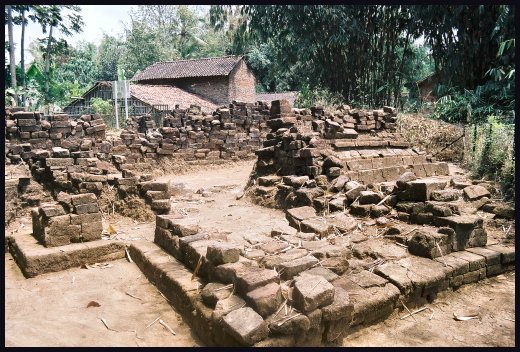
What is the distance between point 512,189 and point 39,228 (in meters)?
6.20

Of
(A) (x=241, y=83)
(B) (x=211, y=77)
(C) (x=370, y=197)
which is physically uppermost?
(B) (x=211, y=77)

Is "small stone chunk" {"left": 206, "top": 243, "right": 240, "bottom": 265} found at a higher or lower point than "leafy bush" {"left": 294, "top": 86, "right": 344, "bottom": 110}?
lower

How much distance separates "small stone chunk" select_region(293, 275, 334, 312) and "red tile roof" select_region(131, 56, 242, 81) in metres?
25.2

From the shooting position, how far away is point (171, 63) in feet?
96.4

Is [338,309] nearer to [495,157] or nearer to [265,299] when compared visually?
[265,299]

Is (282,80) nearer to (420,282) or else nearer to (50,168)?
(50,168)

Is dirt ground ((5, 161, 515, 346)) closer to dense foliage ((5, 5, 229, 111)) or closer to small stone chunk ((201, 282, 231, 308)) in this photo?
small stone chunk ((201, 282, 231, 308))

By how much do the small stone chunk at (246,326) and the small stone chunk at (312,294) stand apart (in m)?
0.28

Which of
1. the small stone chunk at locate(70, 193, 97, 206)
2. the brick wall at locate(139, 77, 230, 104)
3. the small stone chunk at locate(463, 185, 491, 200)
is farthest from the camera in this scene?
the brick wall at locate(139, 77, 230, 104)

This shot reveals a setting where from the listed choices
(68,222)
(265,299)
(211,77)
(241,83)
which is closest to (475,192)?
(265,299)

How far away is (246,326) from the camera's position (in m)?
2.40

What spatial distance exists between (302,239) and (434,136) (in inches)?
290

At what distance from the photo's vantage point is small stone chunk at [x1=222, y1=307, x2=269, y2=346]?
7.71 ft

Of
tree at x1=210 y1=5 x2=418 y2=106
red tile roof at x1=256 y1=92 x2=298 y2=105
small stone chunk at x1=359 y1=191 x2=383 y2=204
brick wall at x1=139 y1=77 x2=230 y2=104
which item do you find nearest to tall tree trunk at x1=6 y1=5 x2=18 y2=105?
tree at x1=210 y1=5 x2=418 y2=106
